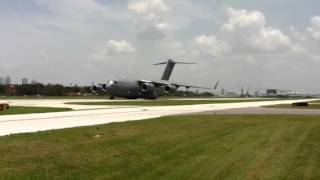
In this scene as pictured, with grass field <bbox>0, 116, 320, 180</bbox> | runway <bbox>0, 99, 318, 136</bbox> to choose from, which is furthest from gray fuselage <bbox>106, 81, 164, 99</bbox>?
grass field <bbox>0, 116, 320, 180</bbox>

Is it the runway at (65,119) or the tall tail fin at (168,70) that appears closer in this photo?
the runway at (65,119)

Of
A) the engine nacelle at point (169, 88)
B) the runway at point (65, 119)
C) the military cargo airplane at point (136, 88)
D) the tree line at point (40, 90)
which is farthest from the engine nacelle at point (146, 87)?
the tree line at point (40, 90)

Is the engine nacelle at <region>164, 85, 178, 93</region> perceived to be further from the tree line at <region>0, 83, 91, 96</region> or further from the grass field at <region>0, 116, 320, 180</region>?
the grass field at <region>0, 116, 320, 180</region>

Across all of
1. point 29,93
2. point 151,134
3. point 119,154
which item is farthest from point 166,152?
point 29,93

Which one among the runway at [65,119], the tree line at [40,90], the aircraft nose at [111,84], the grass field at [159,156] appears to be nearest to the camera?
the grass field at [159,156]

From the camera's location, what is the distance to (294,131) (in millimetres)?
24328

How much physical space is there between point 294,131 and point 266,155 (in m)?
9.11

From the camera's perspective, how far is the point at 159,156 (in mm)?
15094

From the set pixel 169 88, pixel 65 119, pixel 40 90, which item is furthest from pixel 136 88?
pixel 40 90

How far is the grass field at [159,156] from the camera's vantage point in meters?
12.3

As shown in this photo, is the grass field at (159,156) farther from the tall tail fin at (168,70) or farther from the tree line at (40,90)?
the tree line at (40,90)

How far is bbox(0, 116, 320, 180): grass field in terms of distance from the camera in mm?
12344

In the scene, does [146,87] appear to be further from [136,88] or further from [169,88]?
[169,88]

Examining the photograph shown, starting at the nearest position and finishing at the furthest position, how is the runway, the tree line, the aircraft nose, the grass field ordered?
1. the grass field
2. the runway
3. the aircraft nose
4. the tree line
